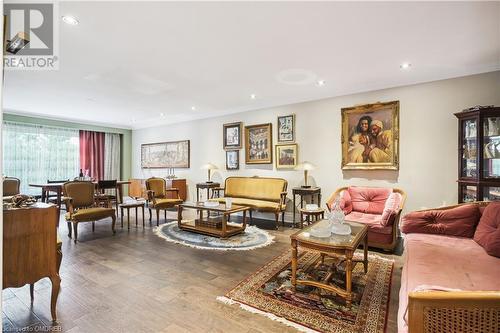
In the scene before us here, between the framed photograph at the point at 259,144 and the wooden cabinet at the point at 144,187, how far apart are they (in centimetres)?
232

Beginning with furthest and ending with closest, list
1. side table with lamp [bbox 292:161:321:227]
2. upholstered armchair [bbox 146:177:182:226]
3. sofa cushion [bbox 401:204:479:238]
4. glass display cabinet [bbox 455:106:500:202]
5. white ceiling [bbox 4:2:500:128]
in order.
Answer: upholstered armchair [bbox 146:177:182:226], side table with lamp [bbox 292:161:321:227], glass display cabinet [bbox 455:106:500:202], sofa cushion [bbox 401:204:479:238], white ceiling [bbox 4:2:500:128]

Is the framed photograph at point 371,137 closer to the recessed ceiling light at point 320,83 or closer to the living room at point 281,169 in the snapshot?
the living room at point 281,169

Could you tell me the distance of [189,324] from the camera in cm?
204

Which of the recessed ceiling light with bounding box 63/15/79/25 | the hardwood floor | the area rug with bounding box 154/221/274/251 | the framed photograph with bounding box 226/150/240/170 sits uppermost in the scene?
the recessed ceiling light with bounding box 63/15/79/25

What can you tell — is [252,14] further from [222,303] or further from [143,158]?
[143,158]

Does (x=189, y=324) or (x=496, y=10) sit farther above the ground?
(x=496, y=10)

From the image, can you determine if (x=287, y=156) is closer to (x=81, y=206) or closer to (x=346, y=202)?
(x=346, y=202)

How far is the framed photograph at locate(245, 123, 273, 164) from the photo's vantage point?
19.7ft

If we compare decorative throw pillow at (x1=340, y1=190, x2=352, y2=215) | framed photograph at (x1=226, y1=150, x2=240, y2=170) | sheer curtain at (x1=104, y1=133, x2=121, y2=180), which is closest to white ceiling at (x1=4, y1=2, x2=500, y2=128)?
framed photograph at (x1=226, y1=150, x2=240, y2=170)

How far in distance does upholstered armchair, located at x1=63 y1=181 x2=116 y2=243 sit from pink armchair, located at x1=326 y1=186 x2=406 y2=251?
12.9ft

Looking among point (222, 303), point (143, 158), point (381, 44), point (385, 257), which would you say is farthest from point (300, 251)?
point (143, 158)

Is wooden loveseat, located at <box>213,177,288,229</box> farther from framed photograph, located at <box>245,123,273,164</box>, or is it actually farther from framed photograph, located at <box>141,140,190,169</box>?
framed photograph, located at <box>141,140,190,169</box>

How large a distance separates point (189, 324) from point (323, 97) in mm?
4653

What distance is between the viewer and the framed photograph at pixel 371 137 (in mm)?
4512
